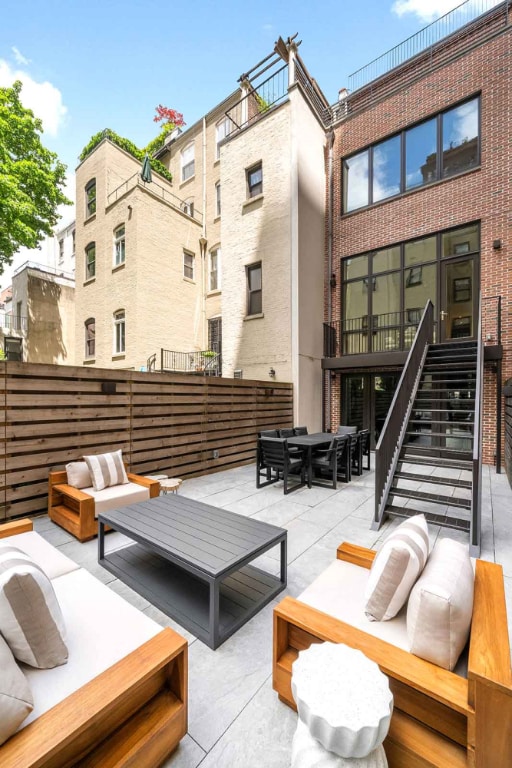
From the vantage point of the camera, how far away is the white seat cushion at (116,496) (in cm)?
379

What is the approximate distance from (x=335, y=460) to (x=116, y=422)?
356 centimetres

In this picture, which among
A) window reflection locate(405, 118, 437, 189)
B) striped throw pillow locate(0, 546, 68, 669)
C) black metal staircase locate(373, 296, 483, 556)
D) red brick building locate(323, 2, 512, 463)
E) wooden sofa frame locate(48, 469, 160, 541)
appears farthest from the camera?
window reflection locate(405, 118, 437, 189)

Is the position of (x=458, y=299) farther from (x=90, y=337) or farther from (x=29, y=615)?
(x=90, y=337)

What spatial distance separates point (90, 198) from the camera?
45.8ft

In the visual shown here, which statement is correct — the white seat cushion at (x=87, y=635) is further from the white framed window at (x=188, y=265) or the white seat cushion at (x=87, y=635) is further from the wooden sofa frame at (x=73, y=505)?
the white framed window at (x=188, y=265)

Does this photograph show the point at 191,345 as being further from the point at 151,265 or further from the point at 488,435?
the point at 488,435

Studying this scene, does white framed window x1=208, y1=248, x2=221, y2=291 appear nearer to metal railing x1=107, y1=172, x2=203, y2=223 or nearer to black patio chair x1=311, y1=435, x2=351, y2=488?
metal railing x1=107, y1=172, x2=203, y2=223

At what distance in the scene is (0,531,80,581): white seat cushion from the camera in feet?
7.43

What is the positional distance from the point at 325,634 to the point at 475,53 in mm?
12056

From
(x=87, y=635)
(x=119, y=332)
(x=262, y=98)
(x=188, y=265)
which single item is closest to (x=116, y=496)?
(x=87, y=635)

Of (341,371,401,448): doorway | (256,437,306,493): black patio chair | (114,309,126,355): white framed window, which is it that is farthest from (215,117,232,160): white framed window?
(256,437,306,493): black patio chair

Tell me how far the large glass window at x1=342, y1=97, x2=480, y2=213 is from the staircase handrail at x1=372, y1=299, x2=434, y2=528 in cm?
467

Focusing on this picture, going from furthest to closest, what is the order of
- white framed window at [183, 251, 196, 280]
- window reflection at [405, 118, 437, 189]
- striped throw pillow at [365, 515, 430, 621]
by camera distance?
white framed window at [183, 251, 196, 280], window reflection at [405, 118, 437, 189], striped throw pillow at [365, 515, 430, 621]

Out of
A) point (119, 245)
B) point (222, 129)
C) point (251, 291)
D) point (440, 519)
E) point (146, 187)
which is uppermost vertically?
point (222, 129)
